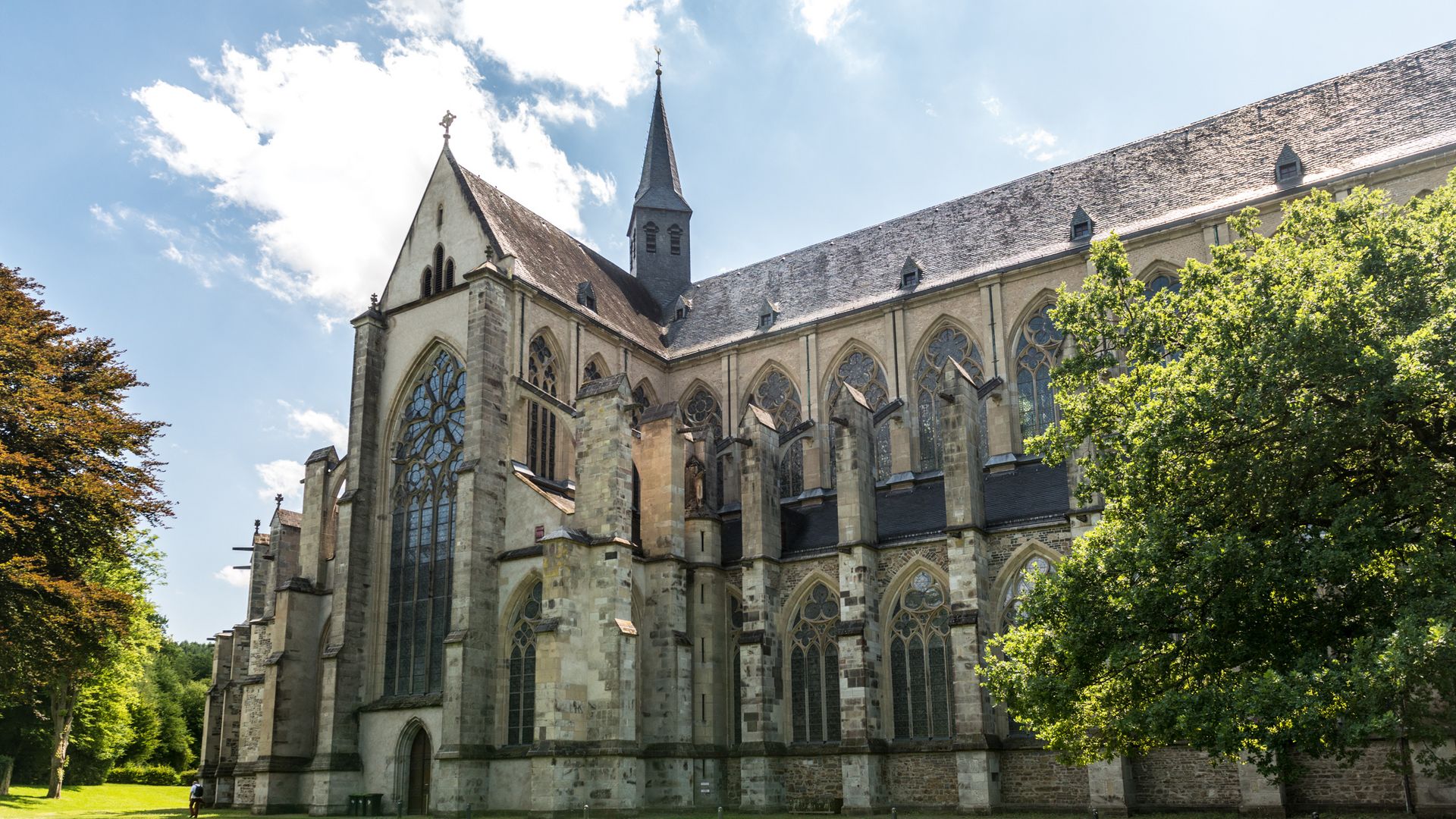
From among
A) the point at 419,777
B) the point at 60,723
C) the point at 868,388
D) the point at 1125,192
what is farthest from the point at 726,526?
the point at 60,723

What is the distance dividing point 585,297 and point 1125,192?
15089 mm

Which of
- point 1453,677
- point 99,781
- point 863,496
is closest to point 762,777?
point 863,496

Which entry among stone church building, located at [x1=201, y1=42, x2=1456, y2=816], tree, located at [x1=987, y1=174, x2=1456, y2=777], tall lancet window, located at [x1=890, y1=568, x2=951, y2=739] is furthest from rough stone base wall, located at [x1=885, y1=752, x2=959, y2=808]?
tree, located at [x1=987, y1=174, x2=1456, y2=777]

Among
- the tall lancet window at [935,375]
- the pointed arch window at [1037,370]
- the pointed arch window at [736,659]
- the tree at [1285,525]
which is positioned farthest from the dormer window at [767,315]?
Result: the tree at [1285,525]

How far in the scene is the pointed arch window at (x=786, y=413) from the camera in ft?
102

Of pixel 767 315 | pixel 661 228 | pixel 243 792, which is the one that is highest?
pixel 661 228

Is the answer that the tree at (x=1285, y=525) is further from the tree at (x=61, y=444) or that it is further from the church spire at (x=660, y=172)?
the church spire at (x=660, y=172)

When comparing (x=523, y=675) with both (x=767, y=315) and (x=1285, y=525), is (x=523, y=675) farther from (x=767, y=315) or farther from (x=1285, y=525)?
(x=1285, y=525)

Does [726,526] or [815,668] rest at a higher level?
[726,526]

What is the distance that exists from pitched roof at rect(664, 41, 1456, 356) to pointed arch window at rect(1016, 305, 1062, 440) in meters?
1.86

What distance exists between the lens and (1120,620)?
1430 cm

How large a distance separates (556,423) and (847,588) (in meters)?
9.25

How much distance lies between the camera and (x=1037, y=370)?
2806 cm

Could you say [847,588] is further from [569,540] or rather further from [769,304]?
[769,304]
